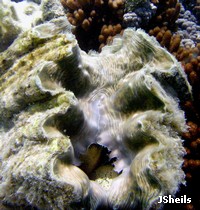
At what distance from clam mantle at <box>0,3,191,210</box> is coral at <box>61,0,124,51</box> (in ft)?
5.07

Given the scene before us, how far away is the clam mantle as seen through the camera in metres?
1.43

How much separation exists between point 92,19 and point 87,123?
2.34 metres

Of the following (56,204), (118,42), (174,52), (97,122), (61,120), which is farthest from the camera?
(174,52)

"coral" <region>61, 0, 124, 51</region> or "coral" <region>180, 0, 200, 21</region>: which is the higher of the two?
"coral" <region>61, 0, 124, 51</region>

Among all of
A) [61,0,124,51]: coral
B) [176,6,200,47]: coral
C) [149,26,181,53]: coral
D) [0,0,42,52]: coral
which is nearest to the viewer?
[0,0,42,52]: coral

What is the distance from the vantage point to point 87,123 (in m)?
1.83

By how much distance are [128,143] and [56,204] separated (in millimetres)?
684

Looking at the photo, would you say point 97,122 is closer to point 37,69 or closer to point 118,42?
point 37,69

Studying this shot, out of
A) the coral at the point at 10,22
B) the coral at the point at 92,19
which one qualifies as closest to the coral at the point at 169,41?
the coral at the point at 92,19

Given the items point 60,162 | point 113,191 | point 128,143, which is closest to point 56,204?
point 60,162

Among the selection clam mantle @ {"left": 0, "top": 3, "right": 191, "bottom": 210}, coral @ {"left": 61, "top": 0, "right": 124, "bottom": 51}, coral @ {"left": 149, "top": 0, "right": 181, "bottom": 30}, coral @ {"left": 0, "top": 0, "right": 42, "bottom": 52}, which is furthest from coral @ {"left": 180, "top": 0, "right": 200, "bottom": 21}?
clam mantle @ {"left": 0, "top": 3, "right": 191, "bottom": 210}

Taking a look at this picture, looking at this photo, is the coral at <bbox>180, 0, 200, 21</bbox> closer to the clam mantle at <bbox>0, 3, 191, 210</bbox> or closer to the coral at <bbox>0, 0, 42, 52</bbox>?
the coral at <bbox>0, 0, 42, 52</bbox>

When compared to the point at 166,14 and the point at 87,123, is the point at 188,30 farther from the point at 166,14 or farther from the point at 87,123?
the point at 87,123

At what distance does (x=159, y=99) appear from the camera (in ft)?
5.44
